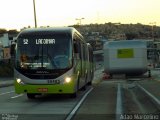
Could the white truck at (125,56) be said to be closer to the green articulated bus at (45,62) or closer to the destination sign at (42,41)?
the green articulated bus at (45,62)

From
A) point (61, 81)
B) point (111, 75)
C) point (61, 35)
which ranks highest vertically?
point (61, 35)

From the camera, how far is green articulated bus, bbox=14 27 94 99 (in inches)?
846

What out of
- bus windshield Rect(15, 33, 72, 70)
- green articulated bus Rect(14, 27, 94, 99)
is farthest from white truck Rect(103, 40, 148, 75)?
bus windshield Rect(15, 33, 72, 70)

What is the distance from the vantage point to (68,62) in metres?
21.8

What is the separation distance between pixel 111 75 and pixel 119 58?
181 inches

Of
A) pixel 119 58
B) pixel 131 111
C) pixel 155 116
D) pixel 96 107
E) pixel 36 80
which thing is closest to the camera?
pixel 155 116

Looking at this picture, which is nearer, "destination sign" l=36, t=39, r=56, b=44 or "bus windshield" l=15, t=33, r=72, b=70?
"bus windshield" l=15, t=33, r=72, b=70

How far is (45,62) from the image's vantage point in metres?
21.7

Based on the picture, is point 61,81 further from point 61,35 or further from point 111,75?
point 111,75

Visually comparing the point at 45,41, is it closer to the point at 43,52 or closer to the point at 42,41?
the point at 42,41

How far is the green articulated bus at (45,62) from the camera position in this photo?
70.5 feet

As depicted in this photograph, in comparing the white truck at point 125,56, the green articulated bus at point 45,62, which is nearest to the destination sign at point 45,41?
the green articulated bus at point 45,62

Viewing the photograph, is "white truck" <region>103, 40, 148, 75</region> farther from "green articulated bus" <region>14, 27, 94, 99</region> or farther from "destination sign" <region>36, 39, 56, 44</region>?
"destination sign" <region>36, 39, 56, 44</region>

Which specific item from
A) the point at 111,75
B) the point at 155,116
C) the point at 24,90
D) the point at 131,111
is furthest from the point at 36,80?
the point at 111,75
